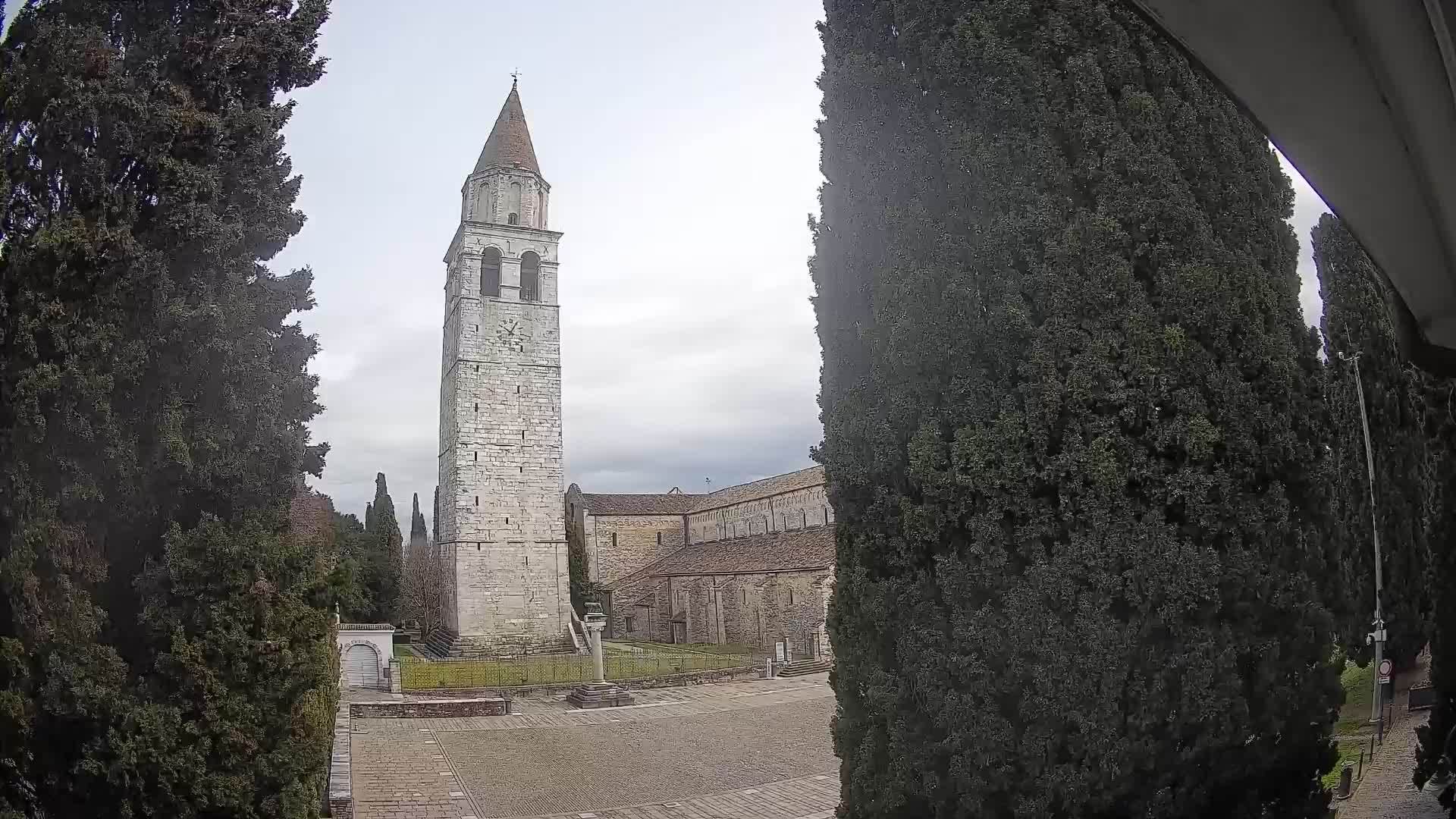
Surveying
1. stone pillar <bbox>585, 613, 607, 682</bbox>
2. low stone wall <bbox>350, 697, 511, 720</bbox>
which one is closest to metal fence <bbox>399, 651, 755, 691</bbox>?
stone pillar <bbox>585, 613, 607, 682</bbox>

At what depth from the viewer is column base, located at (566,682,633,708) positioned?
21062 mm

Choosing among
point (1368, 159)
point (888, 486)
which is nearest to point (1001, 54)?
point (888, 486)

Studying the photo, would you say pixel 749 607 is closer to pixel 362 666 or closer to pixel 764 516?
pixel 764 516

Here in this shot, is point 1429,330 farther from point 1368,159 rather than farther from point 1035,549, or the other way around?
point 1035,549

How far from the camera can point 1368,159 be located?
215 centimetres

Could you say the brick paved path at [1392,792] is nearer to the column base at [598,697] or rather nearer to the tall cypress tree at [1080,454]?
the tall cypress tree at [1080,454]

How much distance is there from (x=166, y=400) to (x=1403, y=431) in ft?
42.4

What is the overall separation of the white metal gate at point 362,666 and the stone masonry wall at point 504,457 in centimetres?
643

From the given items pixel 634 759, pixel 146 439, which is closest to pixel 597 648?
pixel 634 759

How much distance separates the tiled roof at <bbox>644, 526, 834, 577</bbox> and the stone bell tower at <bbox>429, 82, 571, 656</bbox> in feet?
23.3

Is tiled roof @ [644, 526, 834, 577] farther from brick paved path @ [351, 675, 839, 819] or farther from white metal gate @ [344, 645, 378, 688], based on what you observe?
white metal gate @ [344, 645, 378, 688]

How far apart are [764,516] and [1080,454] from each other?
35809mm

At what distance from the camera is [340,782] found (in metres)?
10.8

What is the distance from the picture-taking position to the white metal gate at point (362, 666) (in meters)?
23.4
